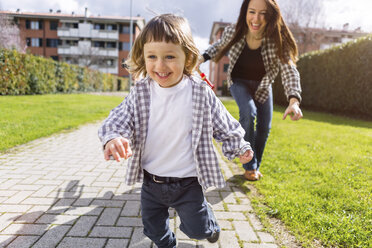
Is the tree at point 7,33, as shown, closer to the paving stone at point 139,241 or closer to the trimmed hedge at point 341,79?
the trimmed hedge at point 341,79

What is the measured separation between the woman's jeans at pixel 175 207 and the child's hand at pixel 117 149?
0.45 metres

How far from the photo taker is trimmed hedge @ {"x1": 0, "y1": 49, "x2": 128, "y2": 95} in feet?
39.4

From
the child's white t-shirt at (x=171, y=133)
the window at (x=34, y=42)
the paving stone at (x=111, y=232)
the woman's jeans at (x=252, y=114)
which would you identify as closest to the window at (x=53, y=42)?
the window at (x=34, y=42)

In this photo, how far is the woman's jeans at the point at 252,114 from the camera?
310 cm

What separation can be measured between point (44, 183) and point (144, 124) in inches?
85.9

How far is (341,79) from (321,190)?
33.8ft

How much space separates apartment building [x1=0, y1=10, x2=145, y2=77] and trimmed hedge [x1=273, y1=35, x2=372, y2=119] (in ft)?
117

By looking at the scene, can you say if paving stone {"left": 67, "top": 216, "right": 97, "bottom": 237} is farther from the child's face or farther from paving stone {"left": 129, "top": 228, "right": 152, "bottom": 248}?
the child's face

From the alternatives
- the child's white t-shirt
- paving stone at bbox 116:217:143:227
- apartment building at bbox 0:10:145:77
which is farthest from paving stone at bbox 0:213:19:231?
apartment building at bbox 0:10:145:77

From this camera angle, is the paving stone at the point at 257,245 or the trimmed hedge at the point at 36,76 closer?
the paving stone at the point at 257,245

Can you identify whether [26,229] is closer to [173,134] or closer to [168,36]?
[173,134]

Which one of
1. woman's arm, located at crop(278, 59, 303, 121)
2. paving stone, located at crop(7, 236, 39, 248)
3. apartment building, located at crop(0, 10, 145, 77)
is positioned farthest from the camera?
apartment building, located at crop(0, 10, 145, 77)

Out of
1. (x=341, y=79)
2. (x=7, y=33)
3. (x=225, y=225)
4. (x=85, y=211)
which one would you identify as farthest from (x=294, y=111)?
(x=7, y=33)

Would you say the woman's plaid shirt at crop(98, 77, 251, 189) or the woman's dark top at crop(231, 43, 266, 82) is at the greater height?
the woman's dark top at crop(231, 43, 266, 82)
